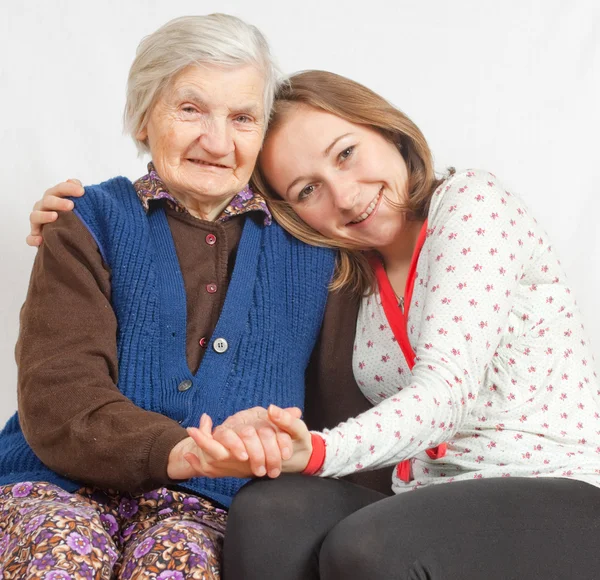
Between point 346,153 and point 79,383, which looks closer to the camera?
point 79,383

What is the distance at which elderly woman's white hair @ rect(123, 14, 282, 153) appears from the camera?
6.06 feet

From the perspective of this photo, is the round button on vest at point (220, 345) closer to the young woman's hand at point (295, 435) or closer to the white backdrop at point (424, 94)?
the young woman's hand at point (295, 435)

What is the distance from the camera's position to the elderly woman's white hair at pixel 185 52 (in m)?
1.85

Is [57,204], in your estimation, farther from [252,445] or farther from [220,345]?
[252,445]

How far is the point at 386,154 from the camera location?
6.47 feet

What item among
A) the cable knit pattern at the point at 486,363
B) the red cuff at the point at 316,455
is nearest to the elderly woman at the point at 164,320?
the red cuff at the point at 316,455

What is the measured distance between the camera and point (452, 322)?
1.64 meters

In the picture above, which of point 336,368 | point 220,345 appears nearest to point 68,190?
point 220,345

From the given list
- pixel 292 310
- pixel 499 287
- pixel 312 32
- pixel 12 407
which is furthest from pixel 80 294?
pixel 312 32

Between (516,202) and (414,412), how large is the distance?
0.52 metres

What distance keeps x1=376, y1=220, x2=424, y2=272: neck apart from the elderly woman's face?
12.8 inches

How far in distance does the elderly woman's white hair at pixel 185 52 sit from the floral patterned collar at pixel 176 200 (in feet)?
0.35

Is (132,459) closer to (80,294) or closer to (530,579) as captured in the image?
(80,294)

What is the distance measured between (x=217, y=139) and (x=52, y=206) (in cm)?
33
